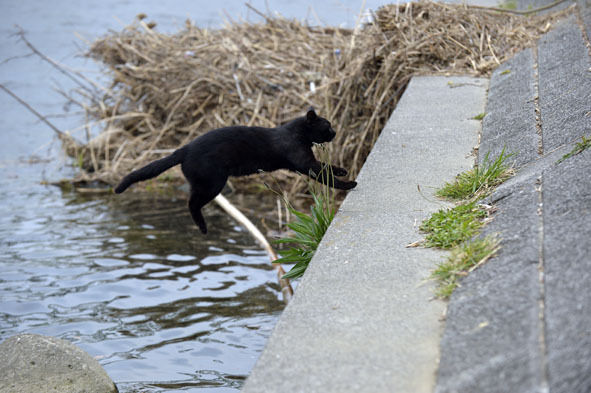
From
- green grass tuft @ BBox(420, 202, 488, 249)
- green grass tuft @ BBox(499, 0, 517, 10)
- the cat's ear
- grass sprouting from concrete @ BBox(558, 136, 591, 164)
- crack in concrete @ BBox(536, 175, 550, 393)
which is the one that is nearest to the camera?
crack in concrete @ BBox(536, 175, 550, 393)

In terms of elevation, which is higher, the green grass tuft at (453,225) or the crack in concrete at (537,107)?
the crack in concrete at (537,107)

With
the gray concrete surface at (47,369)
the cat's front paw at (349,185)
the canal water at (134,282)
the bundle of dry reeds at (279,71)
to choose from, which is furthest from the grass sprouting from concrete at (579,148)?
the bundle of dry reeds at (279,71)

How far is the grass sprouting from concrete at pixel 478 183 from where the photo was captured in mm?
3152

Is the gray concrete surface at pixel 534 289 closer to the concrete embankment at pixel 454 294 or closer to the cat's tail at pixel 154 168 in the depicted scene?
the concrete embankment at pixel 454 294

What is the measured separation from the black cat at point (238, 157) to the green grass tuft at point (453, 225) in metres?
0.62

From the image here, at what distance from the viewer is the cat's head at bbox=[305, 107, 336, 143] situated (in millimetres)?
3707

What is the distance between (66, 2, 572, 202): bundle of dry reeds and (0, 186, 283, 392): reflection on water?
1203mm

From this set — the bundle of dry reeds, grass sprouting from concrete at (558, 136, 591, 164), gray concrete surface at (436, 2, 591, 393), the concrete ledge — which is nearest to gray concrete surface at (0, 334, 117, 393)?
the concrete ledge

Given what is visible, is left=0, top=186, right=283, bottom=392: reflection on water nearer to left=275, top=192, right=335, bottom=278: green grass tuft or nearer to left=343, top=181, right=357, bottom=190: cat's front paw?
left=275, top=192, right=335, bottom=278: green grass tuft

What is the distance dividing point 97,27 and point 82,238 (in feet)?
31.4

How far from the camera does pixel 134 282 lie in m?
5.21

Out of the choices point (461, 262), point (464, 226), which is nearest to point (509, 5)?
point (464, 226)

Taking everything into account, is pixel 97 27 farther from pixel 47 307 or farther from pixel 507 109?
pixel 507 109

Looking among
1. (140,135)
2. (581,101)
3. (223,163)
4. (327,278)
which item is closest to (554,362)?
(327,278)
